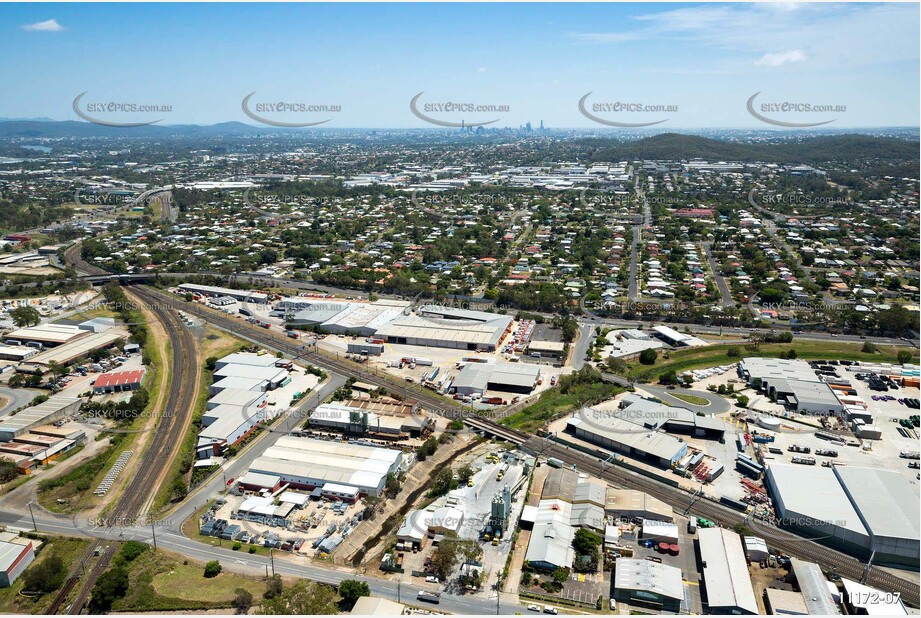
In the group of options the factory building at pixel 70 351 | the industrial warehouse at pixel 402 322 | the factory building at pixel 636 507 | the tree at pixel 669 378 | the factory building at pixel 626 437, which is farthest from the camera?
the industrial warehouse at pixel 402 322

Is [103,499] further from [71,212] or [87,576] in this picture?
[71,212]

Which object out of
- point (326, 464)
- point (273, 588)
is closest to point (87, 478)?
point (326, 464)

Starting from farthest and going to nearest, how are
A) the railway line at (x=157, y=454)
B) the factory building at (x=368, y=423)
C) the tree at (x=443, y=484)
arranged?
the factory building at (x=368, y=423), the tree at (x=443, y=484), the railway line at (x=157, y=454)

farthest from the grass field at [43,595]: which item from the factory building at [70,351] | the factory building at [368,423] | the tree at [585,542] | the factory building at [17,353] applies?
the factory building at [17,353]

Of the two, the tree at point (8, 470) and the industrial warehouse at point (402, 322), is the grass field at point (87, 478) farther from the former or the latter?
the industrial warehouse at point (402, 322)

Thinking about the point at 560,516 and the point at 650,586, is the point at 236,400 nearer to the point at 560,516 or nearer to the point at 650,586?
the point at 560,516

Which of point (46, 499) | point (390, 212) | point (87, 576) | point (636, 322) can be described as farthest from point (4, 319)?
point (390, 212)
